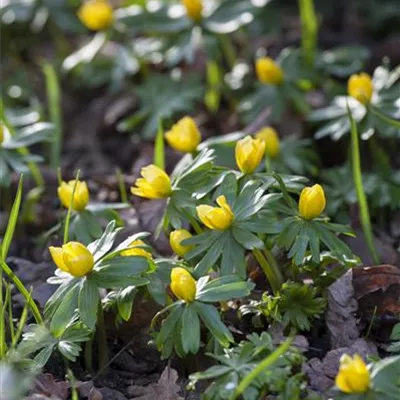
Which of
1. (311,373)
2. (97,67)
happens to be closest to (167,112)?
(97,67)

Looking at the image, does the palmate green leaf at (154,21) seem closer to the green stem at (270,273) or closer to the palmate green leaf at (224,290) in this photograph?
the green stem at (270,273)

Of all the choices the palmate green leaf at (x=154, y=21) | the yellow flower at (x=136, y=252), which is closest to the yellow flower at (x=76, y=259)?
the yellow flower at (x=136, y=252)

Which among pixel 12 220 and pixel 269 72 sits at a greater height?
pixel 12 220

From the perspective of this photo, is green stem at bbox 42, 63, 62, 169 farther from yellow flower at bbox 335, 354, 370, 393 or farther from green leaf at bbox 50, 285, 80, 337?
yellow flower at bbox 335, 354, 370, 393

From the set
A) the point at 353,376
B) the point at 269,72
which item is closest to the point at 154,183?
the point at 353,376

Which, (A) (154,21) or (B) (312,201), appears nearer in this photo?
(B) (312,201)

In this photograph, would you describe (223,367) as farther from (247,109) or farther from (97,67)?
(97,67)

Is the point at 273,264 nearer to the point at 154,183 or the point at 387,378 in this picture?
the point at 154,183
